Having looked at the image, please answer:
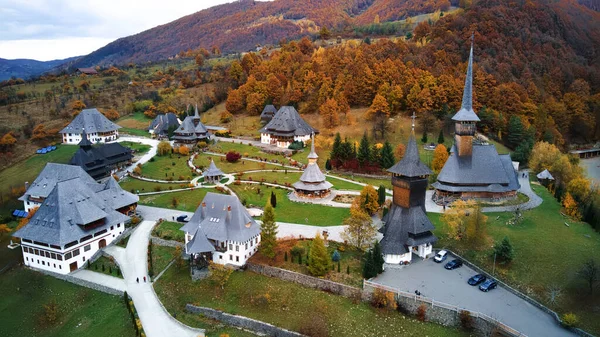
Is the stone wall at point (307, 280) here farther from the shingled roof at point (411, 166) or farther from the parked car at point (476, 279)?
the shingled roof at point (411, 166)

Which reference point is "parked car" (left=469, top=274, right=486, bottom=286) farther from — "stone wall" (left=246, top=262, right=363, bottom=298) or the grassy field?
"stone wall" (left=246, top=262, right=363, bottom=298)

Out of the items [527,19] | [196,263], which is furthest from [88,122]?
[527,19]

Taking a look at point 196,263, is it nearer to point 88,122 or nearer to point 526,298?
point 526,298

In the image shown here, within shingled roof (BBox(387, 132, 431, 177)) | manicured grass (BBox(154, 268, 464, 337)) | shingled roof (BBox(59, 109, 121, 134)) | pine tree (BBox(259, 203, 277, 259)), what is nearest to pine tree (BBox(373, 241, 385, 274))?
manicured grass (BBox(154, 268, 464, 337))

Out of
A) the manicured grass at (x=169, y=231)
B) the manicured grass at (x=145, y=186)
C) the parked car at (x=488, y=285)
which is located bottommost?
the parked car at (x=488, y=285)

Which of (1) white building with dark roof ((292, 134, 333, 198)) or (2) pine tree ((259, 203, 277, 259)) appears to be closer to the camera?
(2) pine tree ((259, 203, 277, 259))

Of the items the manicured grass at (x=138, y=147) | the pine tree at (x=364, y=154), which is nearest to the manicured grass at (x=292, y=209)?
the pine tree at (x=364, y=154)
